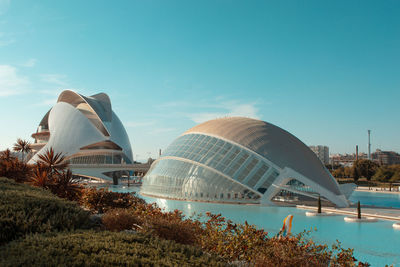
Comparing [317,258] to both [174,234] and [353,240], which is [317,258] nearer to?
[174,234]

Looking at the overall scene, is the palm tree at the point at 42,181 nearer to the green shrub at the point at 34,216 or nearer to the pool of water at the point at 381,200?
the green shrub at the point at 34,216

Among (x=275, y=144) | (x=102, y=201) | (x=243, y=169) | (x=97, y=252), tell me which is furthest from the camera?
(x=275, y=144)

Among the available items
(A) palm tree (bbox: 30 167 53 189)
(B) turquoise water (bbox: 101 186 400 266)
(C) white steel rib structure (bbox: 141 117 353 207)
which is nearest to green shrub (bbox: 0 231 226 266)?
(B) turquoise water (bbox: 101 186 400 266)

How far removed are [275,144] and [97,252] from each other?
25395mm

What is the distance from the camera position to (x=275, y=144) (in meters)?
30.1

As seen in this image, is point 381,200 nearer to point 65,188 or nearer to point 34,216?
point 65,188

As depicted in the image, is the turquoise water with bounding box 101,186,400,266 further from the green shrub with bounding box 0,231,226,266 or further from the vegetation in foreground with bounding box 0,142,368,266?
the green shrub with bounding box 0,231,226,266

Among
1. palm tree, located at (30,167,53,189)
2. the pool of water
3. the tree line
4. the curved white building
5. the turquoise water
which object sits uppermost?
the curved white building

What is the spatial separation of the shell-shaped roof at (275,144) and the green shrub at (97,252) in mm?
22857

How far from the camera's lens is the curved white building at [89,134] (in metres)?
65.1

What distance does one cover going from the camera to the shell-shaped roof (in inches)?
1126

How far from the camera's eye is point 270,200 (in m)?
27.3

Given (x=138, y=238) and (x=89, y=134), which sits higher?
(x=89, y=134)

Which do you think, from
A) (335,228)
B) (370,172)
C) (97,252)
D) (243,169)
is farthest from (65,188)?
(370,172)
